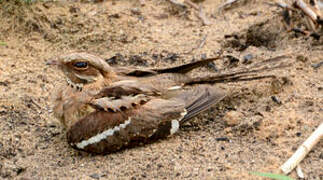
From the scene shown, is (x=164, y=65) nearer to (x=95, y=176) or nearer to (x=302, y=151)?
(x=95, y=176)

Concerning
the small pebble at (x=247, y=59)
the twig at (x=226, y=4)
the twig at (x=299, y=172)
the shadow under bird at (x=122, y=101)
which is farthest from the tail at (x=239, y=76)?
the twig at (x=226, y=4)

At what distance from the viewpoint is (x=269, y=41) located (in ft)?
17.3

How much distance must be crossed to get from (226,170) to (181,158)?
37 centimetres

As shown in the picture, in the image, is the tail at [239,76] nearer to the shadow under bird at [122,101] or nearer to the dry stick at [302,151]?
the shadow under bird at [122,101]

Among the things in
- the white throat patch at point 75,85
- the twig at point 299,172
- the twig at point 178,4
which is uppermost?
the white throat patch at point 75,85

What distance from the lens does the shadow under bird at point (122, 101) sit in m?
3.92

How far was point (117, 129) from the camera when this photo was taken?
12.8 feet

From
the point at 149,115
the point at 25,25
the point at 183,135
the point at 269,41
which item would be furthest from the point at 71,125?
the point at 269,41

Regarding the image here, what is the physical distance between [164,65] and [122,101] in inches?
49.3

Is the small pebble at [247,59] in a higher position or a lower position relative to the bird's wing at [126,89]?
lower

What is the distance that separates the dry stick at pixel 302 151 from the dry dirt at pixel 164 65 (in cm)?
7

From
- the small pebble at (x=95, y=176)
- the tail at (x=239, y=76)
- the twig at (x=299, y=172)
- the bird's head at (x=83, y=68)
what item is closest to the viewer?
the twig at (x=299, y=172)

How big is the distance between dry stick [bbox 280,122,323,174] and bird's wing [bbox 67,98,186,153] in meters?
0.99

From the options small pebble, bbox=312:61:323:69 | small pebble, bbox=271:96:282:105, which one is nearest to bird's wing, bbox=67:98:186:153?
small pebble, bbox=271:96:282:105
